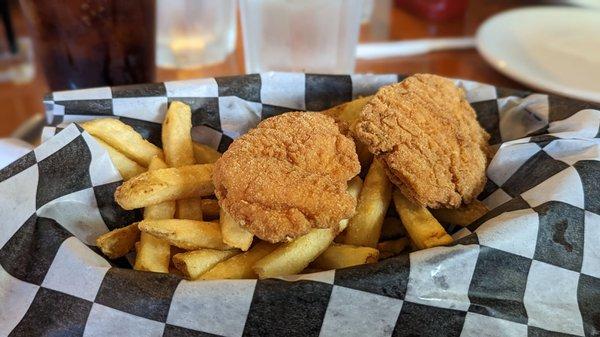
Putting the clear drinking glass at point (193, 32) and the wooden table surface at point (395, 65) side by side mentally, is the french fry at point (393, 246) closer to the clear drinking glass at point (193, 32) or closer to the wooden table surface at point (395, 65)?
the wooden table surface at point (395, 65)

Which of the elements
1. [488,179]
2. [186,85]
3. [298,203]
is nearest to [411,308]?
[298,203]

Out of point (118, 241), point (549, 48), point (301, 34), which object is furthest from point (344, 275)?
point (549, 48)

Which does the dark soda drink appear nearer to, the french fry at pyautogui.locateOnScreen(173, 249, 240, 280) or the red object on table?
the french fry at pyautogui.locateOnScreen(173, 249, 240, 280)

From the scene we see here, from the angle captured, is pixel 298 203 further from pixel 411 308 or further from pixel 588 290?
pixel 588 290

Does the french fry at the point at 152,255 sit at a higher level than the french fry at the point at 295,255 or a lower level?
lower

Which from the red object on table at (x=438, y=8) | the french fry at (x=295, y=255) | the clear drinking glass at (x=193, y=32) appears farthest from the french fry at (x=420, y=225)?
the red object on table at (x=438, y=8)

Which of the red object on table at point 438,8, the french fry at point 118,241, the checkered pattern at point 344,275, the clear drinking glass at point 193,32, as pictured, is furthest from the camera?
Answer: the red object on table at point 438,8
